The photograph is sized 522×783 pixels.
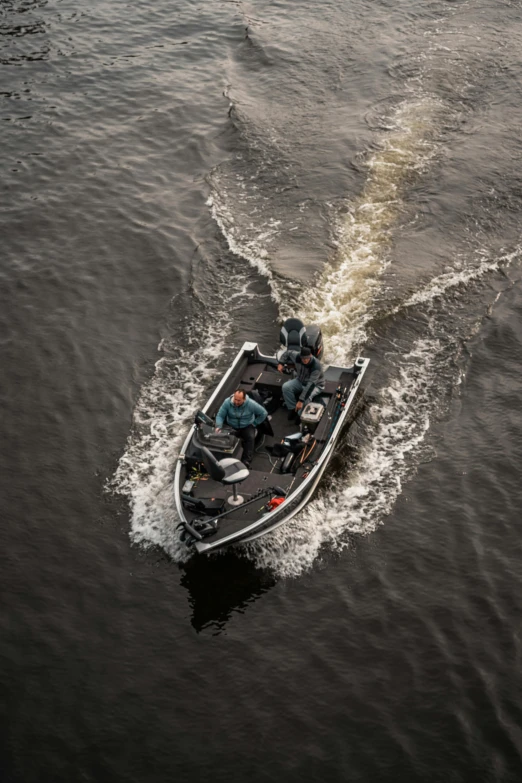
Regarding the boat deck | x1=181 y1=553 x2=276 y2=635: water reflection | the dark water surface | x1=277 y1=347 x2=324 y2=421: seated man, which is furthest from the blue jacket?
x1=181 y1=553 x2=276 y2=635: water reflection

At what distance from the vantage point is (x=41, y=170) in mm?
27094

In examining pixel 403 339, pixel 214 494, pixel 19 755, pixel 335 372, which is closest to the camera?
pixel 19 755

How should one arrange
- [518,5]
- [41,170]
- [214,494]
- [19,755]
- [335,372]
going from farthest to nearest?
[518,5], [41,170], [335,372], [214,494], [19,755]

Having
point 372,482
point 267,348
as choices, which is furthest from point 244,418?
point 267,348

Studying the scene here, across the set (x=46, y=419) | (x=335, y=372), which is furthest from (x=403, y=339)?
(x=46, y=419)

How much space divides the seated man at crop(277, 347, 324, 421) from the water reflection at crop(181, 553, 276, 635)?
3.68 m

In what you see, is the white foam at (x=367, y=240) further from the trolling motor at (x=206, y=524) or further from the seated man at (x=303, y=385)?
the trolling motor at (x=206, y=524)

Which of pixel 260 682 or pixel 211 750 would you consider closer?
pixel 211 750

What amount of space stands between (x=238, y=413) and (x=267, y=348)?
14.4ft

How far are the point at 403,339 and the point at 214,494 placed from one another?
775cm

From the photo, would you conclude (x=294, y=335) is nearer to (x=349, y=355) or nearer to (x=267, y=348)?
(x=267, y=348)

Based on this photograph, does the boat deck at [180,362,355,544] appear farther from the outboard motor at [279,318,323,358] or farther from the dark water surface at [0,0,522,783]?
the dark water surface at [0,0,522,783]

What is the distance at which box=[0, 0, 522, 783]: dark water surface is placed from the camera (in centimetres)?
1272

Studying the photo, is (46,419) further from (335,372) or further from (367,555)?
(367,555)
